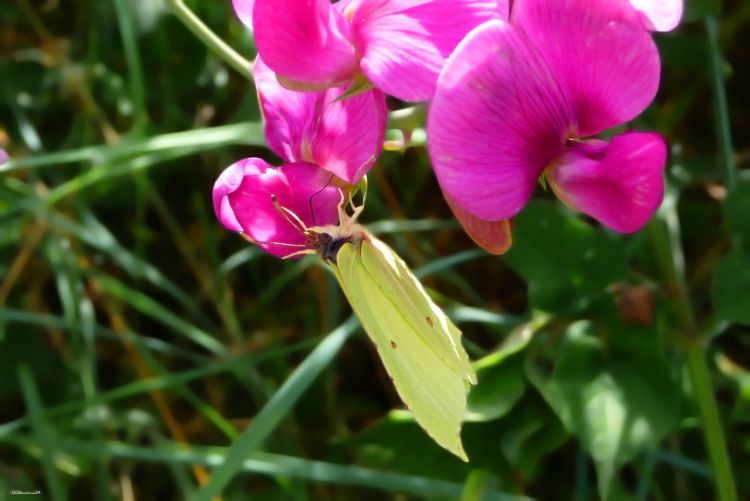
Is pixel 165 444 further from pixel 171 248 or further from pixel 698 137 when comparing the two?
pixel 698 137

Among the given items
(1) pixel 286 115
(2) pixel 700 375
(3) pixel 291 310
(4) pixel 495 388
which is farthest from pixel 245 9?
(3) pixel 291 310

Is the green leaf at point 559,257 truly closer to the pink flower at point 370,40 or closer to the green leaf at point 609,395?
the green leaf at point 609,395

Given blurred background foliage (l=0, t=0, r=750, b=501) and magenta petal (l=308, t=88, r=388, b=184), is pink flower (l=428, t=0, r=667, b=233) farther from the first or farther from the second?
blurred background foliage (l=0, t=0, r=750, b=501)

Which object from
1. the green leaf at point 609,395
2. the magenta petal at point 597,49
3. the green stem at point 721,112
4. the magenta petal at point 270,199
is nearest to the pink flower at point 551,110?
the magenta petal at point 597,49

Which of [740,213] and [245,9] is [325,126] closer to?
[245,9]

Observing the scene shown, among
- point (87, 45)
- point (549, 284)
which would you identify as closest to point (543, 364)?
point (549, 284)

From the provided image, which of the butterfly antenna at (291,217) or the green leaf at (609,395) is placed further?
the green leaf at (609,395)

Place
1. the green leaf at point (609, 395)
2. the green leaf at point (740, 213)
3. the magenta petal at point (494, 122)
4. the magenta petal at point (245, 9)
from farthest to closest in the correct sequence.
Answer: the green leaf at point (740, 213) < the green leaf at point (609, 395) < the magenta petal at point (245, 9) < the magenta petal at point (494, 122)
